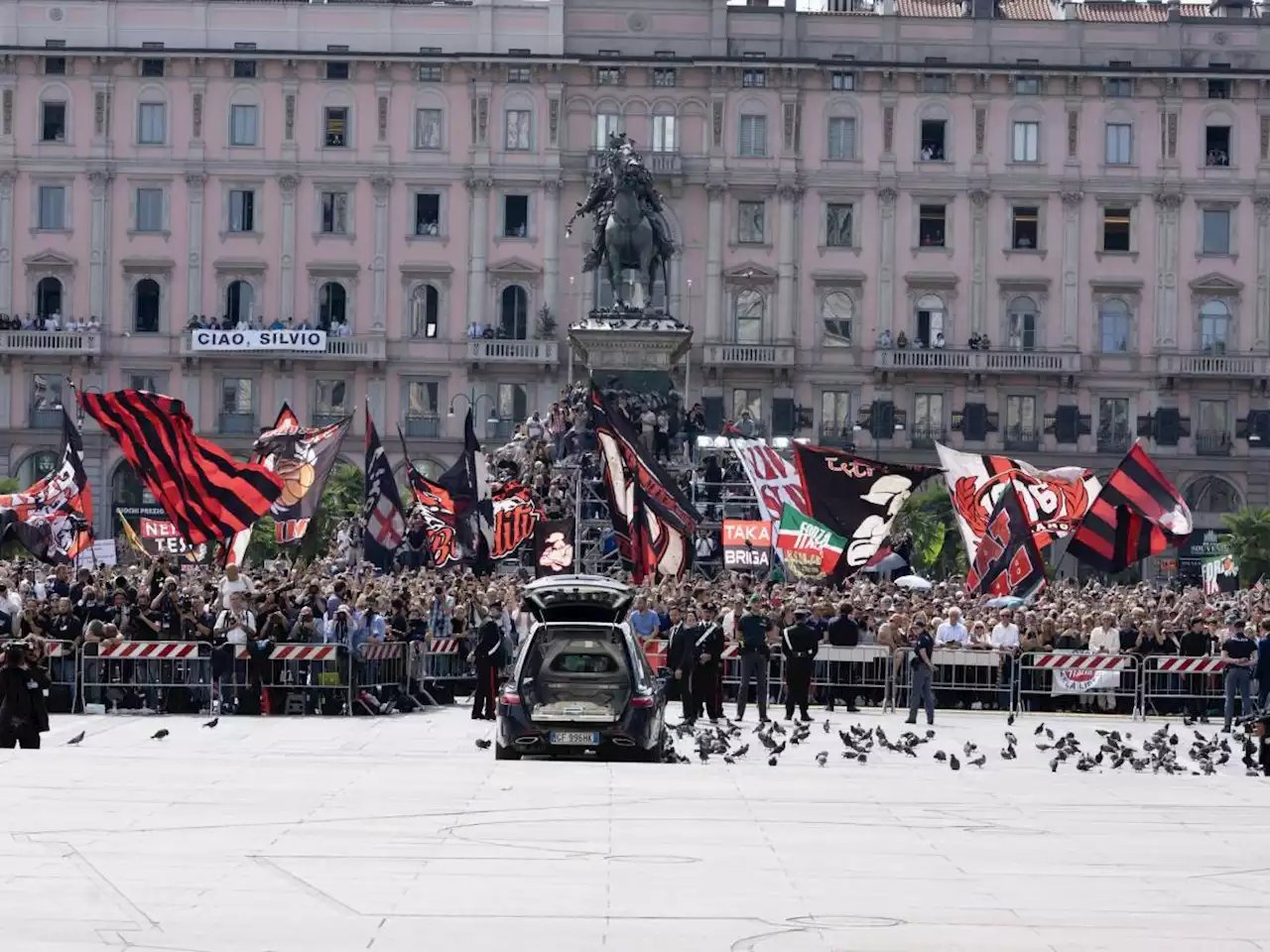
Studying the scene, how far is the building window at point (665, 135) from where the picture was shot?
344ft

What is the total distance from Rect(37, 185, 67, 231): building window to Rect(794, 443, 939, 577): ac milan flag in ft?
220

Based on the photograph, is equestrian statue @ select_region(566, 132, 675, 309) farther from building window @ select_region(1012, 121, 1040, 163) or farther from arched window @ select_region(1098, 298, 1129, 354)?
arched window @ select_region(1098, 298, 1129, 354)

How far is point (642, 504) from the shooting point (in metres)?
40.6

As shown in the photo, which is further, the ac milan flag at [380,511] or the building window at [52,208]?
the building window at [52,208]

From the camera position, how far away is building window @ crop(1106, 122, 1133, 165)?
10538 centimetres

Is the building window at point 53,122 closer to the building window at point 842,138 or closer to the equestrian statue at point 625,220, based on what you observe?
the building window at point 842,138

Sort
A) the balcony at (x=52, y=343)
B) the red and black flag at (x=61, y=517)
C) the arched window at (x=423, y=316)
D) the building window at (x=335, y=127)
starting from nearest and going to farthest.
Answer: the red and black flag at (x=61, y=517) < the balcony at (x=52, y=343) < the building window at (x=335, y=127) < the arched window at (x=423, y=316)

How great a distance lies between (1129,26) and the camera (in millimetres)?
105312

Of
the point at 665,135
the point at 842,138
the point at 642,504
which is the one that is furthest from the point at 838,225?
the point at 642,504

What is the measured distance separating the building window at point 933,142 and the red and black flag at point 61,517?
198 ft

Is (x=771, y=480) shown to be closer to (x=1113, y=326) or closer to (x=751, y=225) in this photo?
(x=751, y=225)

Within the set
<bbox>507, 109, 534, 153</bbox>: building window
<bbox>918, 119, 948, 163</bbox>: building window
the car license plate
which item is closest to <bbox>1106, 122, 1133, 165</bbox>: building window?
<bbox>918, 119, 948, 163</bbox>: building window

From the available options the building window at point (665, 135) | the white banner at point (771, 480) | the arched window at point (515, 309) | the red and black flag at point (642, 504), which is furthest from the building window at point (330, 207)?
the red and black flag at point (642, 504)

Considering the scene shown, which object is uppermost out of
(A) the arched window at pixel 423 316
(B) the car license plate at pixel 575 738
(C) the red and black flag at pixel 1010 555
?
(A) the arched window at pixel 423 316
